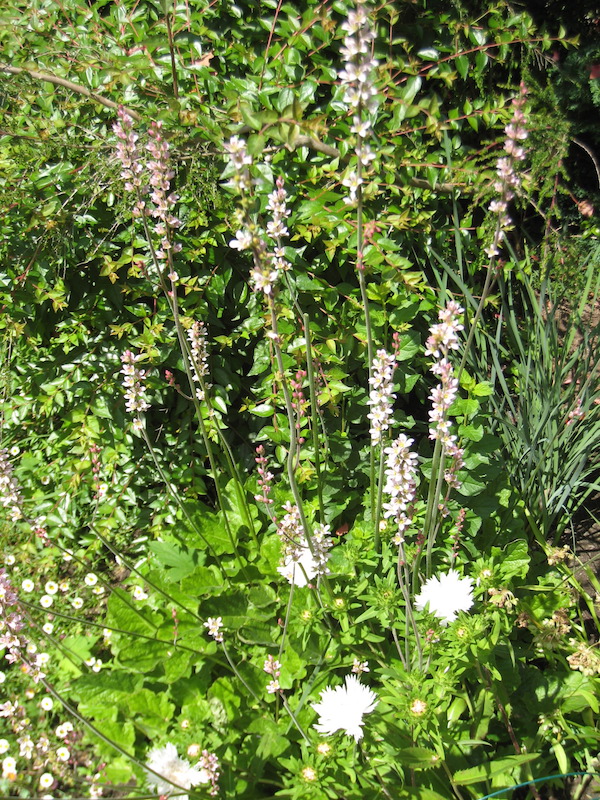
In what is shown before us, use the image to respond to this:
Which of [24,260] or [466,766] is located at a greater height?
[24,260]

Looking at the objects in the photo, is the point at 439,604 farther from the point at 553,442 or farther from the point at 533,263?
the point at 533,263

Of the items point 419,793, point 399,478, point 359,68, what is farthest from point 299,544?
point 359,68

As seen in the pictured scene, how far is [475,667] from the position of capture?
1756 millimetres

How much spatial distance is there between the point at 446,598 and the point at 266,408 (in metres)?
0.89

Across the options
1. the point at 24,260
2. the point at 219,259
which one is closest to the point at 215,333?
the point at 219,259

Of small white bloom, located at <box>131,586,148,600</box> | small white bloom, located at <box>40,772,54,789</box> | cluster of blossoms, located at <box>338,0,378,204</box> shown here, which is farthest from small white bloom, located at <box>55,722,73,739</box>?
cluster of blossoms, located at <box>338,0,378,204</box>

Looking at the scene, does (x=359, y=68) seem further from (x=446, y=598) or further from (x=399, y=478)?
(x=446, y=598)

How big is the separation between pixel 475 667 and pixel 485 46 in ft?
6.71

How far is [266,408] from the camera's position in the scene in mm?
2217

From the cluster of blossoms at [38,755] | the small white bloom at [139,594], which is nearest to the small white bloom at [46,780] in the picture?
the cluster of blossoms at [38,755]

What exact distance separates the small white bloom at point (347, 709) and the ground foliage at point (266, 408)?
15cm

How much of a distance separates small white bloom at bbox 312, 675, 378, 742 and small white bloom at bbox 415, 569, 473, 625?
273 millimetres

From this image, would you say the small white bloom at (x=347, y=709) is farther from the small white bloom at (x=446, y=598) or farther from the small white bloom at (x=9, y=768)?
the small white bloom at (x=9, y=768)

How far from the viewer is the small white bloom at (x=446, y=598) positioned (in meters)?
1.65
